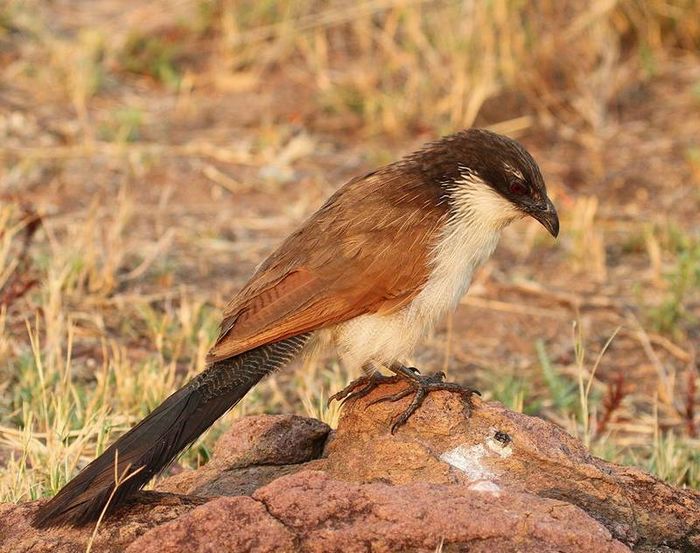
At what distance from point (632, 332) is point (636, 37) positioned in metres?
3.81

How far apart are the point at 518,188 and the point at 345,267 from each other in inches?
24.8

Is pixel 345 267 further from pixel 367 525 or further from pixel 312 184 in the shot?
pixel 312 184

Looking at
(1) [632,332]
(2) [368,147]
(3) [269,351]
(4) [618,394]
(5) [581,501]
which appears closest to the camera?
(5) [581,501]

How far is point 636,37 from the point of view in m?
9.31

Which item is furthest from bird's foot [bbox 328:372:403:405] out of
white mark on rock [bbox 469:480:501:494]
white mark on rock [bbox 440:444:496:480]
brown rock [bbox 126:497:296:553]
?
brown rock [bbox 126:497:296:553]

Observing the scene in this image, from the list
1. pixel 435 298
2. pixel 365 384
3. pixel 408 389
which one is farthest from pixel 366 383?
pixel 435 298

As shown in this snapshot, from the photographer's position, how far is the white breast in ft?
12.1

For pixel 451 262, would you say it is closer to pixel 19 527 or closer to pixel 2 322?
pixel 19 527

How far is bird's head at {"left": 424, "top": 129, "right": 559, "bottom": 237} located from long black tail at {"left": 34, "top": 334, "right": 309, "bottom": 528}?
0.69 m

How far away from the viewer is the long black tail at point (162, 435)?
282 centimetres

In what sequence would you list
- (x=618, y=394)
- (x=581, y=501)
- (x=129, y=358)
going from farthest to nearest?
(x=129, y=358) → (x=618, y=394) → (x=581, y=501)

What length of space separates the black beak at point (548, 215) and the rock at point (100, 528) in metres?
1.55

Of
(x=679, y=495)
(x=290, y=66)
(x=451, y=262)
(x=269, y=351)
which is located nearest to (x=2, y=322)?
(x=269, y=351)

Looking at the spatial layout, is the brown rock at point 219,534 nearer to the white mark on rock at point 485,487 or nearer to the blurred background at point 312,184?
the white mark on rock at point 485,487
